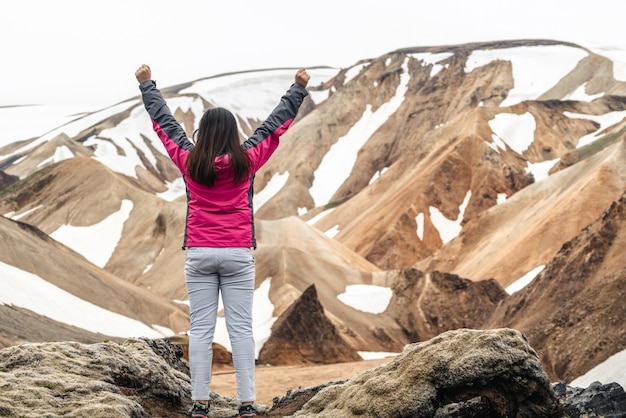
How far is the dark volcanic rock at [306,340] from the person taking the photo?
33.3 meters

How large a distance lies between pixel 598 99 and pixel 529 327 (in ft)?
229

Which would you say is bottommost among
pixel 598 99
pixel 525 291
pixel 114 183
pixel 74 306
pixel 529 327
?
pixel 529 327

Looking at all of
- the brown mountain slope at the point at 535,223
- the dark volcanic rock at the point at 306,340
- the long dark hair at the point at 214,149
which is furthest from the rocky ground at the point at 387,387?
the brown mountain slope at the point at 535,223

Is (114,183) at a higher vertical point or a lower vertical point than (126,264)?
higher

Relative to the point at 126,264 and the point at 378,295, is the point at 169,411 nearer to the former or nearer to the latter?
the point at 378,295

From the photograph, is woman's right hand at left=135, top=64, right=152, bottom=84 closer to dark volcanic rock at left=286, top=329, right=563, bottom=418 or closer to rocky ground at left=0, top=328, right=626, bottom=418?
rocky ground at left=0, top=328, right=626, bottom=418

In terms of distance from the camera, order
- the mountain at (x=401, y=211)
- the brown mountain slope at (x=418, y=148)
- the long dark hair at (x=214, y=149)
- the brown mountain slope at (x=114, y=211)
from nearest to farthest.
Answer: the long dark hair at (x=214, y=149) < the mountain at (x=401, y=211) < the brown mountain slope at (x=114, y=211) < the brown mountain slope at (x=418, y=148)

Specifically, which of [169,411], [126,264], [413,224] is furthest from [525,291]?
[413,224]

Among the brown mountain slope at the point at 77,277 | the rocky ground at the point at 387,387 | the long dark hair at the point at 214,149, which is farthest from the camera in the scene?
the brown mountain slope at the point at 77,277

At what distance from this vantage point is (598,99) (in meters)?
89.2

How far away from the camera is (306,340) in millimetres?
33875

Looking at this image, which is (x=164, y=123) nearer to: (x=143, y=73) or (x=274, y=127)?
(x=143, y=73)

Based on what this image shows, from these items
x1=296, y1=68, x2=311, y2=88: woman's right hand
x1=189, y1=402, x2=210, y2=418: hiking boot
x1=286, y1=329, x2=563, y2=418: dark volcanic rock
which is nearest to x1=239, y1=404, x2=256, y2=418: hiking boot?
x1=189, y1=402, x2=210, y2=418: hiking boot

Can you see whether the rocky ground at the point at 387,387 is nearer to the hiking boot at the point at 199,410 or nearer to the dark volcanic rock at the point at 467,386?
the dark volcanic rock at the point at 467,386
